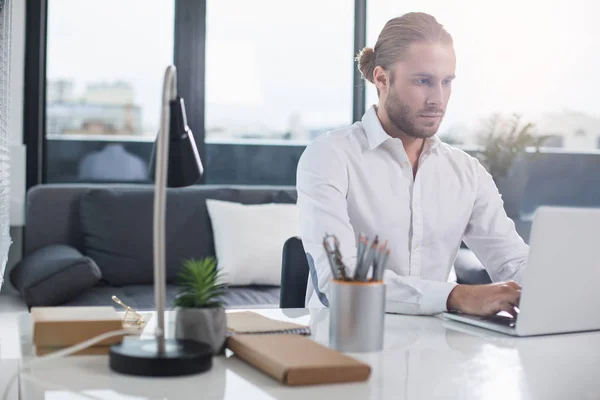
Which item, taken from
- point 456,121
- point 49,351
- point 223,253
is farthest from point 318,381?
point 456,121

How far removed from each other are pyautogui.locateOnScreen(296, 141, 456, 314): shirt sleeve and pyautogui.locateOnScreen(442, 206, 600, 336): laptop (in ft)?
0.50

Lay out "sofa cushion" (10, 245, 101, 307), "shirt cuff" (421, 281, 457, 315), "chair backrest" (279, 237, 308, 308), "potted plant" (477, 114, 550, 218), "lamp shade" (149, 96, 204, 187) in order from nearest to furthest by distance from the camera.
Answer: "lamp shade" (149, 96, 204, 187)
"shirt cuff" (421, 281, 457, 315)
"chair backrest" (279, 237, 308, 308)
"sofa cushion" (10, 245, 101, 307)
"potted plant" (477, 114, 550, 218)

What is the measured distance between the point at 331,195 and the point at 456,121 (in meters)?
2.98

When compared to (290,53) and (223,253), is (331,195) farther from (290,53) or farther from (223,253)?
(290,53)

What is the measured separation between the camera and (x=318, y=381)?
0.98 meters

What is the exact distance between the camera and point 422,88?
2.01 meters

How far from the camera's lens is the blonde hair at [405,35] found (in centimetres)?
205

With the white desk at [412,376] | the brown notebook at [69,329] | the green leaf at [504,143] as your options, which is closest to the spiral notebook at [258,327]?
the white desk at [412,376]

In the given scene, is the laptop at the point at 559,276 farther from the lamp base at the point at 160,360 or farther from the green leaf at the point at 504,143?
the green leaf at the point at 504,143

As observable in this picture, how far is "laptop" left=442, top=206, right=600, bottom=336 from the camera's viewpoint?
50.9 inches

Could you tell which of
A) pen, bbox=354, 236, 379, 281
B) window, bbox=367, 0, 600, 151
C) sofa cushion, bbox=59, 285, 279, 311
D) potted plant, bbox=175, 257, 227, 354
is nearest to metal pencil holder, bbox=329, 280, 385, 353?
pen, bbox=354, 236, 379, 281

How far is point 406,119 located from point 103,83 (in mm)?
2474

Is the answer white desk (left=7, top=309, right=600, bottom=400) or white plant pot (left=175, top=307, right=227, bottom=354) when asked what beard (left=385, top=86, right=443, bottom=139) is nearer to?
white desk (left=7, top=309, right=600, bottom=400)

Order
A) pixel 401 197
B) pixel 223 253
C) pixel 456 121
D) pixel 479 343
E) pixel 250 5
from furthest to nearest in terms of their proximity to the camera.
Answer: pixel 456 121 < pixel 250 5 < pixel 223 253 < pixel 401 197 < pixel 479 343
